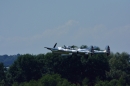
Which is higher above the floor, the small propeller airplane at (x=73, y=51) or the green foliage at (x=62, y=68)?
the small propeller airplane at (x=73, y=51)

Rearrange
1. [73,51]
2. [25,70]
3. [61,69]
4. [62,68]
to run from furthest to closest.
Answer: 1. [25,70]
2. [62,68]
3. [61,69]
4. [73,51]

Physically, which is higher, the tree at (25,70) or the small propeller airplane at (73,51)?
the small propeller airplane at (73,51)

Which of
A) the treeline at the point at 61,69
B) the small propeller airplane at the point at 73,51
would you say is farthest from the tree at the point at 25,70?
A: the small propeller airplane at the point at 73,51

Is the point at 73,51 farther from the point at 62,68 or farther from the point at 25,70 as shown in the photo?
the point at 25,70

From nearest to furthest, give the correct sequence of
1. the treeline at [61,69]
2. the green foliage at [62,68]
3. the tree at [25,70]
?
the treeline at [61,69], the green foliage at [62,68], the tree at [25,70]

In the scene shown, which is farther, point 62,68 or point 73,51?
point 62,68

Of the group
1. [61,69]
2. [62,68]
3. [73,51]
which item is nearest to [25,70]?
[61,69]

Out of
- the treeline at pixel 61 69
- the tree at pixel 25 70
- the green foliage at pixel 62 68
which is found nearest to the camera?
the treeline at pixel 61 69

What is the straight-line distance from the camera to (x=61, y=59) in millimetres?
131625

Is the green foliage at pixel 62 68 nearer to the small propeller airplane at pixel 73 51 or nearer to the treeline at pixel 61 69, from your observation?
the treeline at pixel 61 69

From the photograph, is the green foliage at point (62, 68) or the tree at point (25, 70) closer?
the green foliage at point (62, 68)

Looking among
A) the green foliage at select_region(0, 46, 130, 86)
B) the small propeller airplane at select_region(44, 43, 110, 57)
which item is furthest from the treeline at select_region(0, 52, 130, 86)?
the small propeller airplane at select_region(44, 43, 110, 57)

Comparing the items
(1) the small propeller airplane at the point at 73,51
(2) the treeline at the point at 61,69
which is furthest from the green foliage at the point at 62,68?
(1) the small propeller airplane at the point at 73,51

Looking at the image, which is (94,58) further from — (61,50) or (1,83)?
(61,50)
